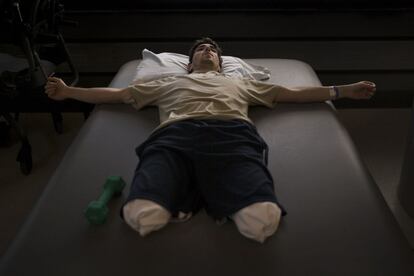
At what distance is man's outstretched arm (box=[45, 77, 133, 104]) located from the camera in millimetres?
1601

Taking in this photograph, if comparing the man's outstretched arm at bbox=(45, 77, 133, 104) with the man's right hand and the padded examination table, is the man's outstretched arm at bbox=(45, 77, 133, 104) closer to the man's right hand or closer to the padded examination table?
the man's right hand

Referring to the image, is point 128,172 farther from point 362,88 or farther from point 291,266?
point 362,88

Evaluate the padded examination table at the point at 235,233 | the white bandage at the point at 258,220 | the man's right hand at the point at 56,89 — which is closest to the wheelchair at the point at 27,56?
the man's right hand at the point at 56,89

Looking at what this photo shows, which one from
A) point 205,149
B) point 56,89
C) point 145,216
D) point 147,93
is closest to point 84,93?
point 56,89

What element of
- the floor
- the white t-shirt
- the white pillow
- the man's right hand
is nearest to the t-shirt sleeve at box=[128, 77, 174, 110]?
the white t-shirt

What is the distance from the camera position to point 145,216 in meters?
0.99

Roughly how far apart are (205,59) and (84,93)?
0.52 m

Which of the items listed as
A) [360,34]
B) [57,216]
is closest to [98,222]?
[57,216]

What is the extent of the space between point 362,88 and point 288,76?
0.39 metres

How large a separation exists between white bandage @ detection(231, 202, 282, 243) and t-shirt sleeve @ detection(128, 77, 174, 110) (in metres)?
0.73

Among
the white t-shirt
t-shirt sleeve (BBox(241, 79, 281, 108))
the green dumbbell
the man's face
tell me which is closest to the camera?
the green dumbbell

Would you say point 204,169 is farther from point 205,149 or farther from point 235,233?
point 235,233

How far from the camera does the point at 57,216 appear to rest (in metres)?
1.09

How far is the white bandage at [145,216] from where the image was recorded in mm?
992
